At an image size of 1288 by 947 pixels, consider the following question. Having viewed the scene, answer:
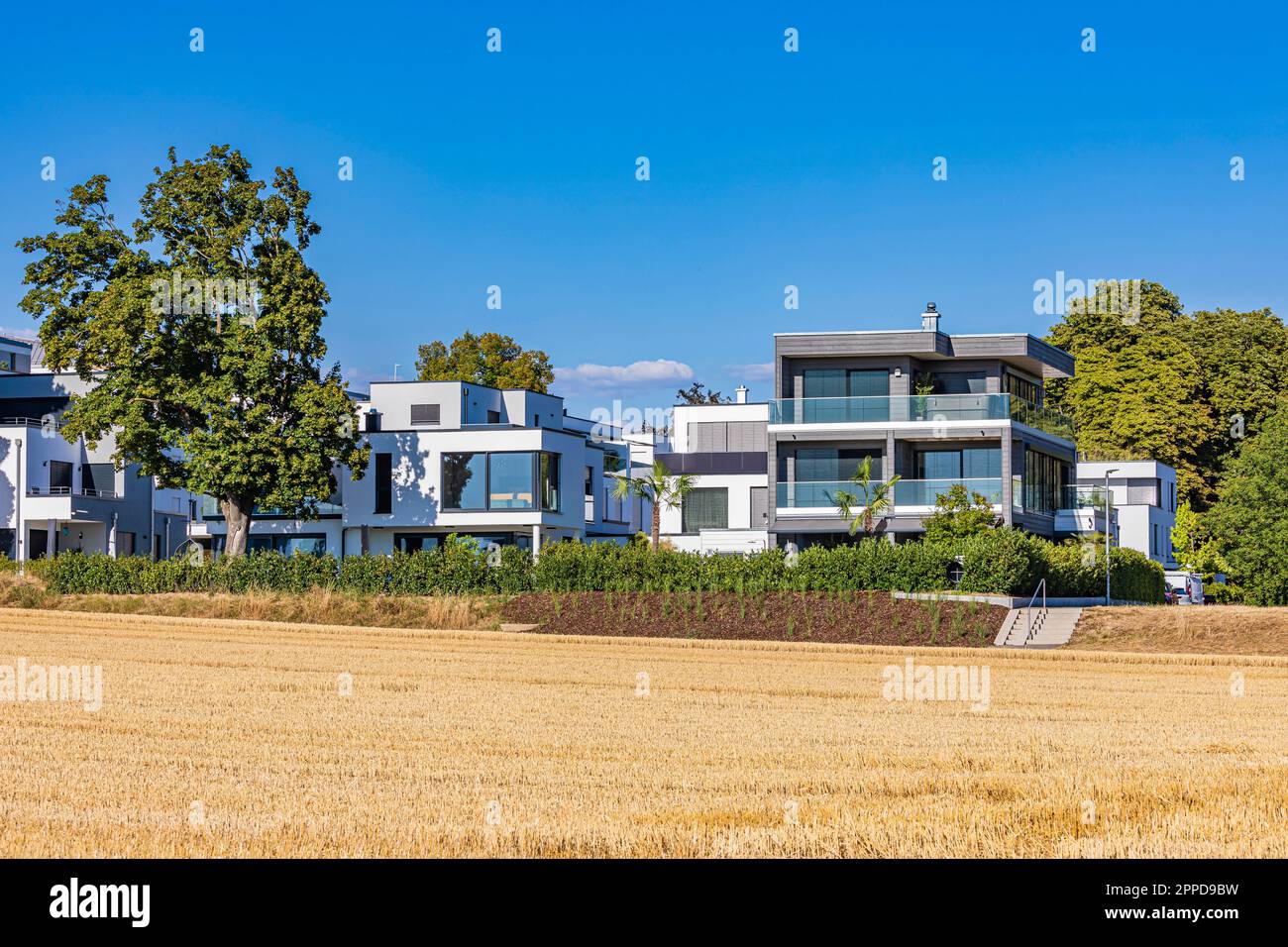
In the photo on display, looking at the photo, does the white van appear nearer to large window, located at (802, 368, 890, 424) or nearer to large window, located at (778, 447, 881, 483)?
large window, located at (778, 447, 881, 483)

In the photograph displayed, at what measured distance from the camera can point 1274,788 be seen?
579 inches

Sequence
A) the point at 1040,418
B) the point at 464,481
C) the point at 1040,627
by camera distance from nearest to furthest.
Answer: the point at 1040,627
the point at 1040,418
the point at 464,481

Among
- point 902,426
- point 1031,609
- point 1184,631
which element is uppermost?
point 902,426

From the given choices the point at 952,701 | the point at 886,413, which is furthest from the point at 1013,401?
the point at 952,701

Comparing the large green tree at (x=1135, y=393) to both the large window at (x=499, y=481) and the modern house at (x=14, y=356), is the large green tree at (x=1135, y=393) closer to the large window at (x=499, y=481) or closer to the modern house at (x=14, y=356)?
the large window at (x=499, y=481)

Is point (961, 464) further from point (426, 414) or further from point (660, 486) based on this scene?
point (426, 414)

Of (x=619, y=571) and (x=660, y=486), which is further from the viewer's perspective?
(x=660, y=486)

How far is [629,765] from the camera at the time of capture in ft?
54.0

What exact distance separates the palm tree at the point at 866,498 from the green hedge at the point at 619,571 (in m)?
5.33

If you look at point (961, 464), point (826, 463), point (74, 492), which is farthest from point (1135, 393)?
point (74, 492)

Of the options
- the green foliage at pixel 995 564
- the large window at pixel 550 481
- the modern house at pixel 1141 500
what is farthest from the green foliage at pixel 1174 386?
the green foliage at pixel 995 564

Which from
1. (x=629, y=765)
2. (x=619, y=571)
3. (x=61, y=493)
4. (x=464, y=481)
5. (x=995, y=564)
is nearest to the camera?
(x=629, y=765)

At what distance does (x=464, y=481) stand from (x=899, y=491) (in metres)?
→ 17.5
